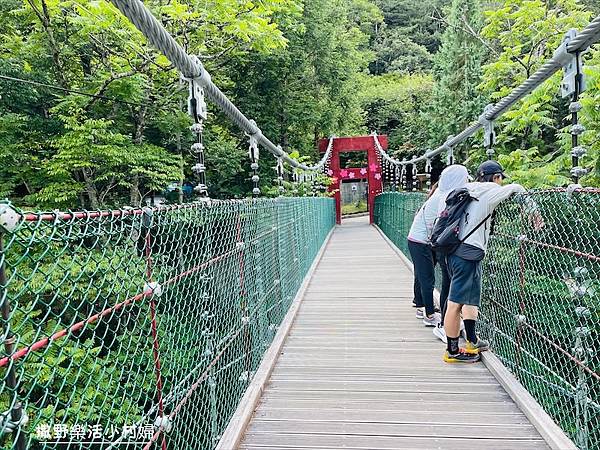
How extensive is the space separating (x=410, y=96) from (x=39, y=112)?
54.4 feet

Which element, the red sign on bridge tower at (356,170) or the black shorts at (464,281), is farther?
the red sign on bridge tower at (356,170)

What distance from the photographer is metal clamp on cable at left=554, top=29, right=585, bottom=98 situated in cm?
199

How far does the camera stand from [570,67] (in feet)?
6.73

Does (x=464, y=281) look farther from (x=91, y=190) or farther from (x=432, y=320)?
(x=91, y=190)

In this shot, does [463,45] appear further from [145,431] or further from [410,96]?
[145,431]

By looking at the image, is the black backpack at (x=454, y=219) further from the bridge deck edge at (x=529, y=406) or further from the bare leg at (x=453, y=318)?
the bridge deck edge at (x=529, y=406)

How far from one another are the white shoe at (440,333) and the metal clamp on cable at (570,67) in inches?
59.7

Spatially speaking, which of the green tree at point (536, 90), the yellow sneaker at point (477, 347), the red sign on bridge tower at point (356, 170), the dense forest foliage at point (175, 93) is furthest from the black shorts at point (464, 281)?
the red sign on bridge tower at point (356, 170)

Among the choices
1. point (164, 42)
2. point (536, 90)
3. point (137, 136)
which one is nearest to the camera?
point (164, 42)

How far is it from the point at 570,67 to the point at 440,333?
1630mm

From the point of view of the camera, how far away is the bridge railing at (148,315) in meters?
0.86

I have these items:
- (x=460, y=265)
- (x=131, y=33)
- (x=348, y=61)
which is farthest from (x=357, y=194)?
(x=460, y=265)

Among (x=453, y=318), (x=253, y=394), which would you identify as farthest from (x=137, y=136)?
(x=453, y=318)

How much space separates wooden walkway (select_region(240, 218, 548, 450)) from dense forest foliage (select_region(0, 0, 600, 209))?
1.55m
